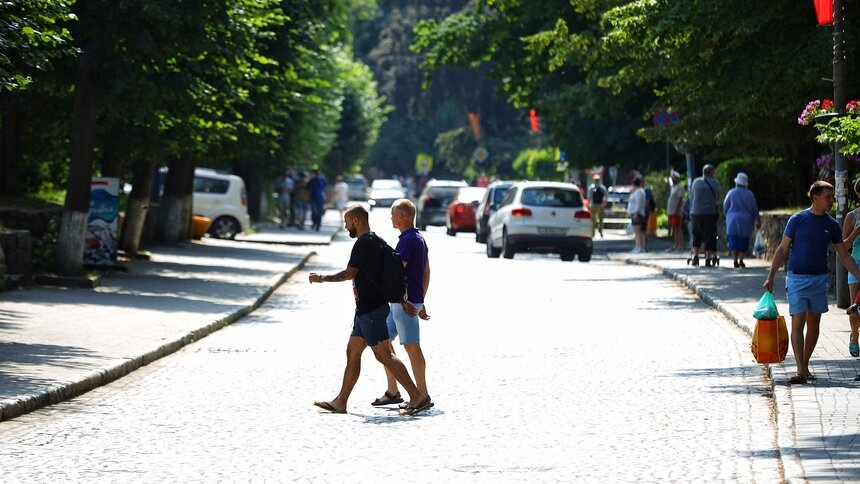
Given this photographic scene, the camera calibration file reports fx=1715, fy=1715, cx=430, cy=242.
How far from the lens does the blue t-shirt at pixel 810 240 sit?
1296 centimetres

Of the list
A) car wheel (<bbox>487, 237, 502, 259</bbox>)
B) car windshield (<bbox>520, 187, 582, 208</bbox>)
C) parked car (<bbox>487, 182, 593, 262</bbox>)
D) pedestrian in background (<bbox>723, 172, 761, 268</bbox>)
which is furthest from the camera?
car wheel (<bbox>487, 237, 502, 259</bbox>)

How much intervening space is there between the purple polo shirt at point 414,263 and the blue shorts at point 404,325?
0.09 meters

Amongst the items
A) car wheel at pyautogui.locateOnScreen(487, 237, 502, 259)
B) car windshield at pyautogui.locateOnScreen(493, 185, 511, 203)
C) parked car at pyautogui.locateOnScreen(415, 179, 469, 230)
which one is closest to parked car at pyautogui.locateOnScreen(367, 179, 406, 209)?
parked car at pyautogui.locateOnScreen(415, 179, 469, 230)

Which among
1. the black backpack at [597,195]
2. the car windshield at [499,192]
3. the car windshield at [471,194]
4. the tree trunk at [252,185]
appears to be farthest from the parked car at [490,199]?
the tree trunk at [252,185]

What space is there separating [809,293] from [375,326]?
11.4ft

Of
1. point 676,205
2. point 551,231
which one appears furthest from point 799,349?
point 676,205

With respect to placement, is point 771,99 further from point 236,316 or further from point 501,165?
point 501,165

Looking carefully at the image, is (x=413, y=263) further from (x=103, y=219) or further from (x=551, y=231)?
(x=551, y=231)

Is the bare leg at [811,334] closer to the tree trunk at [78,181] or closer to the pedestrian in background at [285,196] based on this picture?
the tree trunk at [78,181]

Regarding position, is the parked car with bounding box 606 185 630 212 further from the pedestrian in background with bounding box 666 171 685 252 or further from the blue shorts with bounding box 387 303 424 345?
the blue shorts with bounding box 387 303 424 345

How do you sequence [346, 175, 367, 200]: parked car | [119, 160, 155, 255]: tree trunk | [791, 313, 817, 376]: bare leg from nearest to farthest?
[791, 313, 817, 376]: bare leg
[119, 160, 155, 255]: tree trunk
[346, 175, 367, 200]: parked car

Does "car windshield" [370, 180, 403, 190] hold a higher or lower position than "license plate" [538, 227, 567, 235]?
higher

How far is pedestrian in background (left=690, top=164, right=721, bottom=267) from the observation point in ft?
96.7

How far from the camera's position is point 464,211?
53.8 metres
